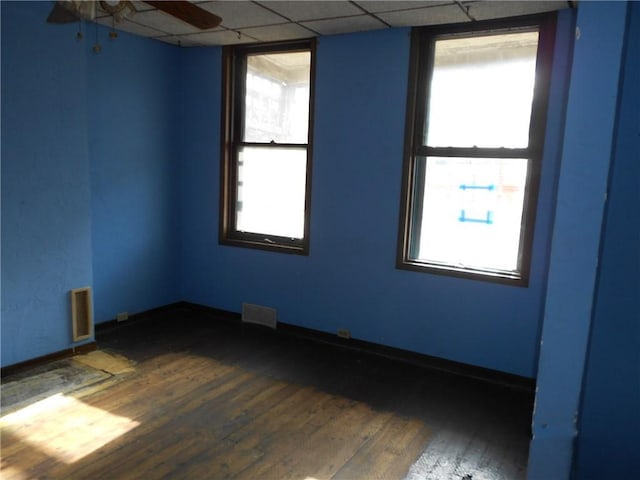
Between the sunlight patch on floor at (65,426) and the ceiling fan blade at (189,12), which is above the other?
the ceiling fan blade at (189,12)

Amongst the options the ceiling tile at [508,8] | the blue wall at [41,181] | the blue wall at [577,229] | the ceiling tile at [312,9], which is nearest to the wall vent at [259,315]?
the blue wall at [41,181]

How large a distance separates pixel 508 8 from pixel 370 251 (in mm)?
1945

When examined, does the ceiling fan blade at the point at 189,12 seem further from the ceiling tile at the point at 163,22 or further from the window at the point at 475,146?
the window at the point at 475,146

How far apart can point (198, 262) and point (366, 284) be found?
182 centimetres

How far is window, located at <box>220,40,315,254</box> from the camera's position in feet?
13.7

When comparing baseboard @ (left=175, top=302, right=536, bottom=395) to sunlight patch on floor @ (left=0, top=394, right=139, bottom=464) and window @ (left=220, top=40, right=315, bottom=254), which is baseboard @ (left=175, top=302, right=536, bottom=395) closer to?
window @ (left=220, top=40, right=315, bottom=254)

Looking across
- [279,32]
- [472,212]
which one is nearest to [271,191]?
[279,32]

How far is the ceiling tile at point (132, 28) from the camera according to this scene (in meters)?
3.73

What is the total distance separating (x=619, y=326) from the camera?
1.04 m

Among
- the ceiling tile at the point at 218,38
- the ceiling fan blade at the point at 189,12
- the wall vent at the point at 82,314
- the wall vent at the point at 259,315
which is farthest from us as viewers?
the wall vent at the point at 259,315

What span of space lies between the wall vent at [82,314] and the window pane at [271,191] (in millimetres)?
1503

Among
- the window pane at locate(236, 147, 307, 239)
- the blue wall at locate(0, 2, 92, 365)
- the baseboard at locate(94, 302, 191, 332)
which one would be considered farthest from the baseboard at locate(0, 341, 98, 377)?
the window pane at locate(236, 147, 307, 239)

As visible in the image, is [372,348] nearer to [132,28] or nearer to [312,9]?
[312,9]

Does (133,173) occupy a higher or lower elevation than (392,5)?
lower
